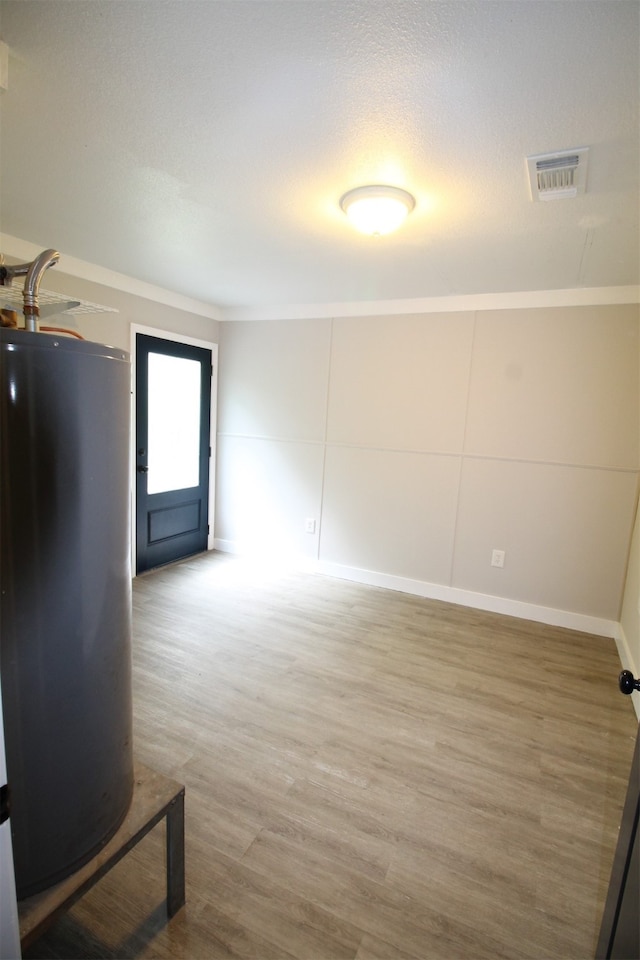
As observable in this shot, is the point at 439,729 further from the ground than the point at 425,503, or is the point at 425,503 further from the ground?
the point at 425,503

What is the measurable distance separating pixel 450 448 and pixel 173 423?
8.32ft

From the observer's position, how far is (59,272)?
3.00 meters

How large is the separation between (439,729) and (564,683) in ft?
3.20

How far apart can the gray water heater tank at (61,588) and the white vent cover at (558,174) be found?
1.70 meters

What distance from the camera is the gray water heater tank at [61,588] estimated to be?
0.86 metres

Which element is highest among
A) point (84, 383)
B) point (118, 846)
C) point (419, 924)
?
point (84, 383)

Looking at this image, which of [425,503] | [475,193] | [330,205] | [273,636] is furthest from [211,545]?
[475,193]

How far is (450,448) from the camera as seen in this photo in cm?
359

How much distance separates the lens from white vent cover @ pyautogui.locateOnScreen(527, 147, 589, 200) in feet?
5.22

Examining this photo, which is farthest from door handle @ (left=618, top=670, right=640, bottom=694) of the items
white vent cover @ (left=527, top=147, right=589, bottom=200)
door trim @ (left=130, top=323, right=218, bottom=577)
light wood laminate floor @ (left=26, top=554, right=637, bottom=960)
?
door trim @ (left=130, top=323, right=218, bottom=577)

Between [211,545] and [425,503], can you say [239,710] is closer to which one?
[425,503]

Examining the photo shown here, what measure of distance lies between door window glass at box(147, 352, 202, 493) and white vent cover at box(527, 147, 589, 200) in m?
3.10

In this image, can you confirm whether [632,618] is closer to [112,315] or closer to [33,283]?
[33,283]

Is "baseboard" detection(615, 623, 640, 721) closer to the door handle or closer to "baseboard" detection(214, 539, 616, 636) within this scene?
"baseboard" detection(214, 539, 616, 636)
